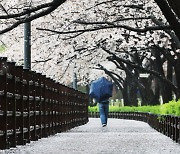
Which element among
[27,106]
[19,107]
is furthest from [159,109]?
[19,107]

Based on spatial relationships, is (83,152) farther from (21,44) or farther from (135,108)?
(135,108)

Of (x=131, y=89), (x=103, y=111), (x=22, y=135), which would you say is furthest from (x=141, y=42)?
(x=22, y=135)

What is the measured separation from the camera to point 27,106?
15953mm

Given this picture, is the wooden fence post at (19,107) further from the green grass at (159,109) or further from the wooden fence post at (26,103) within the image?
the green grass at (159,109)

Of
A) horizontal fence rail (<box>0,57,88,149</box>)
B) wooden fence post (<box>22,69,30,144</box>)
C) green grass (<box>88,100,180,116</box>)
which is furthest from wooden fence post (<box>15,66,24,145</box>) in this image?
green grass (<box>88,100,180,116</box>)

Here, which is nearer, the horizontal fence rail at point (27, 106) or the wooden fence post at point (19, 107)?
the horizontal fence rail at point (27, 106)

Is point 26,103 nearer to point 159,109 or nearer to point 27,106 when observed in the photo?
point 27,106

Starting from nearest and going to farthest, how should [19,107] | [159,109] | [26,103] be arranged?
[19,107], [26,103], [159,109]

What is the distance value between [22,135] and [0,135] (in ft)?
7.07

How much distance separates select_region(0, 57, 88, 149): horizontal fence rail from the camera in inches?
520

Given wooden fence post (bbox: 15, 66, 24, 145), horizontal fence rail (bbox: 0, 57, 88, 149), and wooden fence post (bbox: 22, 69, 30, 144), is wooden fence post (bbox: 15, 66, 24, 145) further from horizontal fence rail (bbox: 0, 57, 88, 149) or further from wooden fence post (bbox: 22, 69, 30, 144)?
wooden fence post (bbox: 22, 69, 30, 144)

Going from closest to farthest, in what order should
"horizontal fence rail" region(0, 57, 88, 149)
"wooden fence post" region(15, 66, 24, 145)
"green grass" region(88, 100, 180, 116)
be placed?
"horizontal fence rail" region(0, 57, 88, 149), "wooden fence post" region(15, 66, 24, 145), "green grass" region(88, 100, 180, 116)

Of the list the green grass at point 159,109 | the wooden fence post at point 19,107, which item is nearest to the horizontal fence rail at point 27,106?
the wooden fence post at point 19,107

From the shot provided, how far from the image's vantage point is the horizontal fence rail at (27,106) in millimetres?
13211
